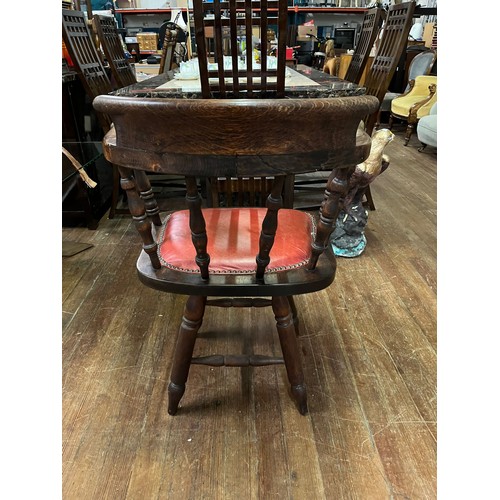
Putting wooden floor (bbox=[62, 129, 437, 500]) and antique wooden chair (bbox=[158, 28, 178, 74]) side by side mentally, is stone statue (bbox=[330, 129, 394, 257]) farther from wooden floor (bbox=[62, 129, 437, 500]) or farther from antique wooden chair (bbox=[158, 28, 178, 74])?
antique wooden chair (bbox=[158, 28, 178, 74])

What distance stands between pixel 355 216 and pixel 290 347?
993 mm

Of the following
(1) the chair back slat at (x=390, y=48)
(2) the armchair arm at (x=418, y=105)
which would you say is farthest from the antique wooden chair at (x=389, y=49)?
(2) the armchair arm at (x=418, y=105)

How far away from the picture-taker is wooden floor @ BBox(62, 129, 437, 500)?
3.01ft

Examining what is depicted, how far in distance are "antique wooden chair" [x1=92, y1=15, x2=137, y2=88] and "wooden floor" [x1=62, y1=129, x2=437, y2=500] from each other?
4.09ft

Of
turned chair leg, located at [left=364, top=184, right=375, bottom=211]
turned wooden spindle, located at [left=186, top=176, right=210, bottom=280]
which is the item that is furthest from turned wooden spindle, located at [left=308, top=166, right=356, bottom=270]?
turned chair leg, located at [left=364, top=184, right=375, bottom=211]

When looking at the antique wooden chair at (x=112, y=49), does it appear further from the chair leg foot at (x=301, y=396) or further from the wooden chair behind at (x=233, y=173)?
the chair leg foot at (x=301, y=396)

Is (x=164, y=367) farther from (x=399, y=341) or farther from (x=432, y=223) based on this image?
(x=432, y=223)

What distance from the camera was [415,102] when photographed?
3.78m

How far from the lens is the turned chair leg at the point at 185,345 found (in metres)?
1.00

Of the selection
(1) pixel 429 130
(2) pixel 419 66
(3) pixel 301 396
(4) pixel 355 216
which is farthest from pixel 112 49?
(2) pixel 419 66

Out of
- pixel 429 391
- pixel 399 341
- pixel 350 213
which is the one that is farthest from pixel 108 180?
pixel 429 391

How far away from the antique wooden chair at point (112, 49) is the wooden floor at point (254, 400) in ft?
4.09

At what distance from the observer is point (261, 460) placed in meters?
0.96

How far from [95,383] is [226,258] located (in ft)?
2.10
